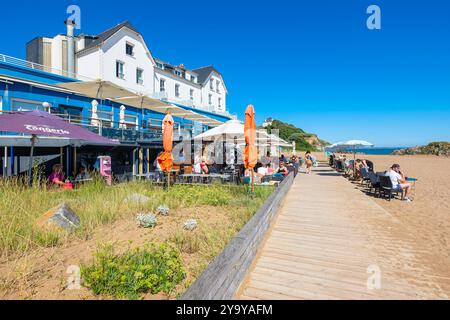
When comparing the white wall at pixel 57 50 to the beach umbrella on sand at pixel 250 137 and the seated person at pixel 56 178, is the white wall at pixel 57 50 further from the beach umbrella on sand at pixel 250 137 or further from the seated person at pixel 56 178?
the beach umbrella on sand at pixel 250 137

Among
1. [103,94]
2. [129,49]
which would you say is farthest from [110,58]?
[103,94]

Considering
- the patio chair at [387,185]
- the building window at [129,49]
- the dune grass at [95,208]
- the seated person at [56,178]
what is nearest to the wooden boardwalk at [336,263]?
the dune grass at [95,208]

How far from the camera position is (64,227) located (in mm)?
3955

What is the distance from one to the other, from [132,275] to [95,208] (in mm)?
2872

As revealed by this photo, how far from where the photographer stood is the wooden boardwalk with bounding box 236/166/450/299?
281cm

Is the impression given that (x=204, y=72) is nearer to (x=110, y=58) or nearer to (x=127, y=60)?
(x=127, y=60)

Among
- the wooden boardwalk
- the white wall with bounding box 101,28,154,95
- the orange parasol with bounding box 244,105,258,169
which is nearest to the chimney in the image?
the white wall with bounding box 101,28,154,95

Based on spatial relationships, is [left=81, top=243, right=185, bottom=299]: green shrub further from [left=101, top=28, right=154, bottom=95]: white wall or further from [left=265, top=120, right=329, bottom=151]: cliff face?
[left=265, top=120, right=329, bottom=151]: cliff face

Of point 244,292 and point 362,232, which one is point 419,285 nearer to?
point 362,232

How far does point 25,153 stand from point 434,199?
54.9ft

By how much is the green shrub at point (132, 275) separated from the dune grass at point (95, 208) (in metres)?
0.70

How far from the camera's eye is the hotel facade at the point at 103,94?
11.3 m
